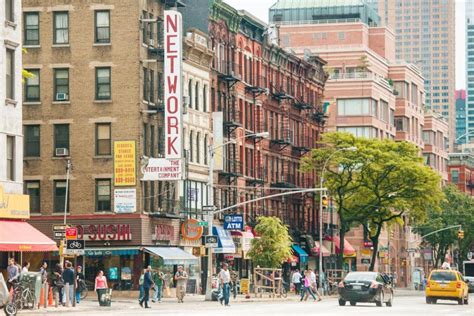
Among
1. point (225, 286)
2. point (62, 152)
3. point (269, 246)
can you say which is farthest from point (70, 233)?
point (269, 246)

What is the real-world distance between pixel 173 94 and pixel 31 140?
9296 millimetres

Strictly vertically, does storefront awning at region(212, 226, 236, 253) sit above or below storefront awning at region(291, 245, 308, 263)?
above

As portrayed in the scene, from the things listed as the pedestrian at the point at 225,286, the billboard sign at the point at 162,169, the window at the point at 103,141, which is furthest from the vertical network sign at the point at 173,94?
the pedestrian at the point at 225,286

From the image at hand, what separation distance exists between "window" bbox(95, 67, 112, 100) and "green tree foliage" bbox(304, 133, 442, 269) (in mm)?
32878

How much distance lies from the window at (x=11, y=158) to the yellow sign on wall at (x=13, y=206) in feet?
3.38

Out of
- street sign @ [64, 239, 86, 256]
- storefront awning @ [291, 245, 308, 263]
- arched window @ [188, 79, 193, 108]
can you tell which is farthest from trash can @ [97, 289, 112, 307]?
storefront awning @ [291, 245, 308, 263]

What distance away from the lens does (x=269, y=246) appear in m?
91.6

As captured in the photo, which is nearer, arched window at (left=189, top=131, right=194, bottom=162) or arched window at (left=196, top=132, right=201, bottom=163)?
arched window at (left=189, top=131, right=194, bottom=162)

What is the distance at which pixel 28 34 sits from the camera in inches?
3265

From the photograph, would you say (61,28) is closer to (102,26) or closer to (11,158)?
(102,26)

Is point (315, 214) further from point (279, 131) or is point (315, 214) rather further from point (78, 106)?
point (78, 106)

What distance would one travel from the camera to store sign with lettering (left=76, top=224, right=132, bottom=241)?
3199 inches

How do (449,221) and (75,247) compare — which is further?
(449,221)

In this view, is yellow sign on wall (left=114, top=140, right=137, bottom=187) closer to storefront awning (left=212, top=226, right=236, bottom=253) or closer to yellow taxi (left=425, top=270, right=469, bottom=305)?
storefront awning (left=212, top=226, right=236, bottom=253)
